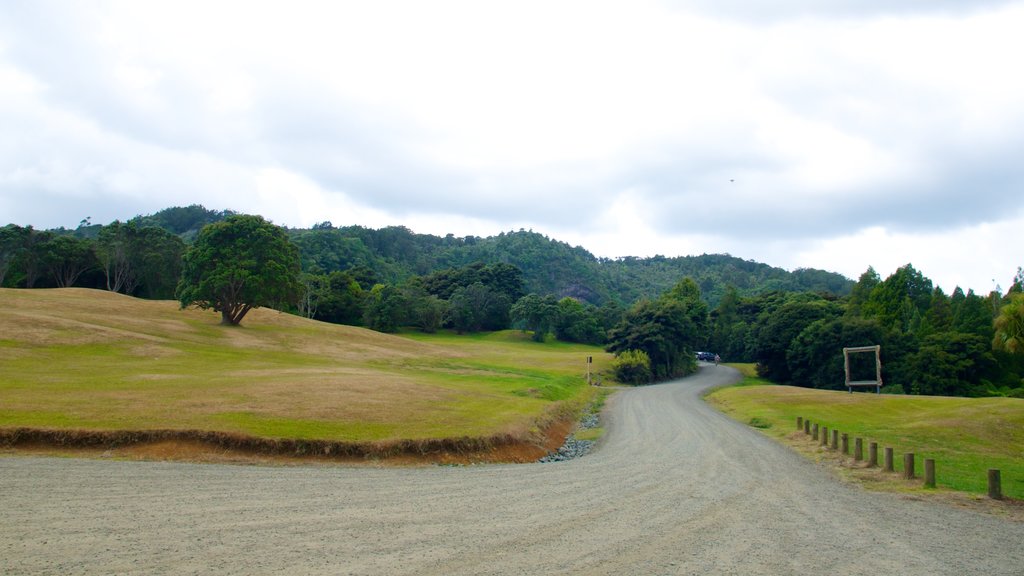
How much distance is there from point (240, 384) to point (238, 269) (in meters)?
32.2

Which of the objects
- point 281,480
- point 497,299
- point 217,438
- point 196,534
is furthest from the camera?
point 497,299

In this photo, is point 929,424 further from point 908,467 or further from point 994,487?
point 994,487

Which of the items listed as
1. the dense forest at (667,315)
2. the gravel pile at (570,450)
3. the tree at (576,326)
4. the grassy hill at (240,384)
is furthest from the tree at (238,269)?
the tree at (576,326)

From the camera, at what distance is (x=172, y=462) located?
60.7 ft

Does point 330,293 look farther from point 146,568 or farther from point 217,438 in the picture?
point 146,568

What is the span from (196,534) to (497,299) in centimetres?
11539

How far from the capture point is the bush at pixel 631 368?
75625 mm

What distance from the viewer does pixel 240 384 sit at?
103ft

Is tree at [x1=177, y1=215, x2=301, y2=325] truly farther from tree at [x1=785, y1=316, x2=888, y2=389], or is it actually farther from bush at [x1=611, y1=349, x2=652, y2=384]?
tree at [x1=785, y1=316, x2=888, y2=389]

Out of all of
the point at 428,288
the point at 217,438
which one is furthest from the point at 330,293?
the point at 217,438

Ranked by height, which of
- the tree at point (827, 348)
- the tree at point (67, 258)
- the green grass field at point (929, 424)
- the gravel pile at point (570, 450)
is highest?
the tree at point (67, 258)

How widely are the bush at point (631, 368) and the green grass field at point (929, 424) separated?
24.8 meters

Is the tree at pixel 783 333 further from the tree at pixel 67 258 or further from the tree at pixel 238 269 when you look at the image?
the tree at pixel 67 258

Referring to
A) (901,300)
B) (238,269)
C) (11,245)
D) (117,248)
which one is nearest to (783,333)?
(901,300)
